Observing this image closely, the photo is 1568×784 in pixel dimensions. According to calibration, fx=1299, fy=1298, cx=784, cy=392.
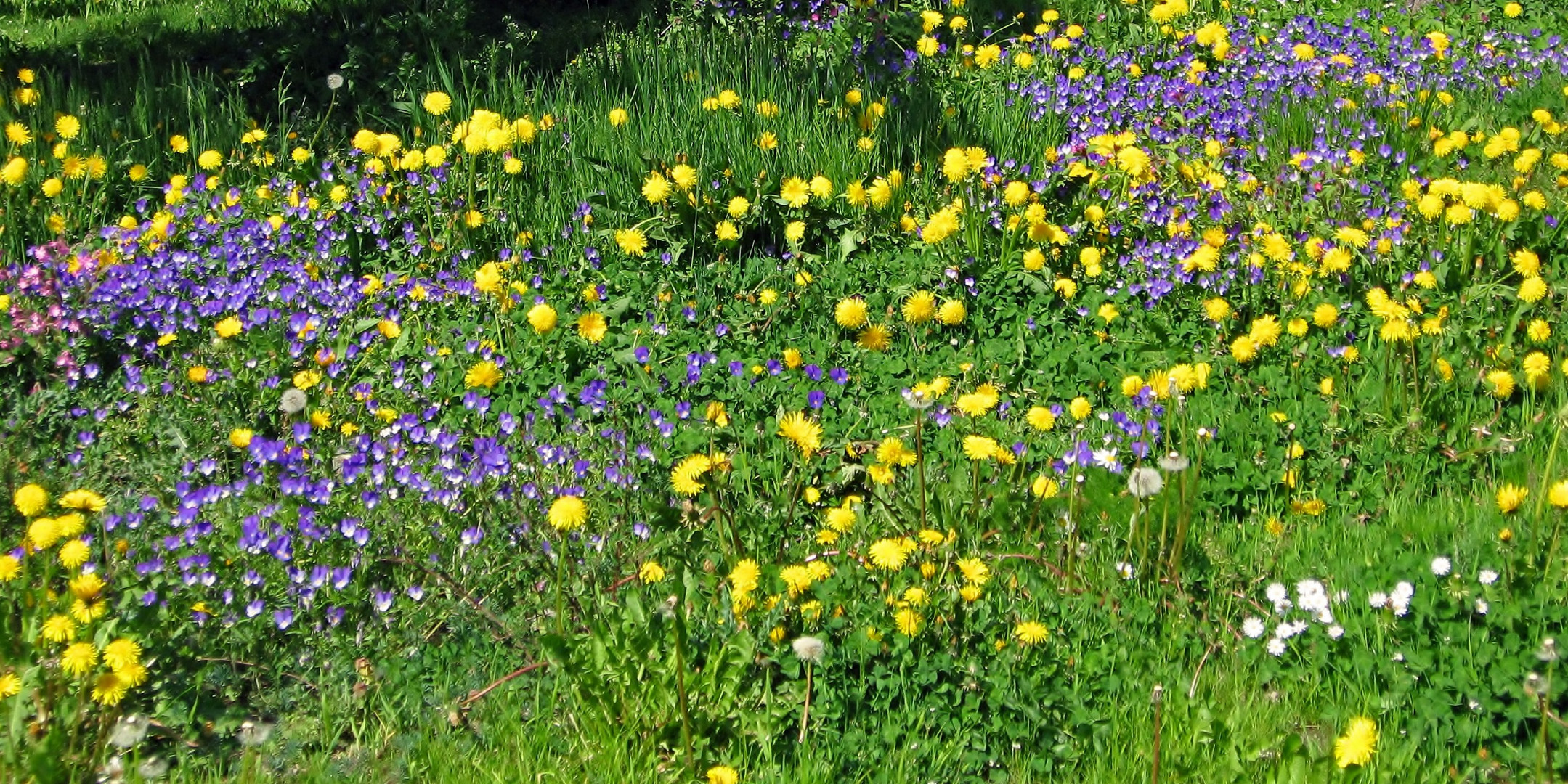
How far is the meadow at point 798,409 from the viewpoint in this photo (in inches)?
99.9

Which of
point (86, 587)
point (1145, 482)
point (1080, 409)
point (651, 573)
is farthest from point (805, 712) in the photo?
point (86, 587)

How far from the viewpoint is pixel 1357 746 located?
→ 2236 mm

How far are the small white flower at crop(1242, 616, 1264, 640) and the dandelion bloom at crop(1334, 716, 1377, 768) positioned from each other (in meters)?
0.38

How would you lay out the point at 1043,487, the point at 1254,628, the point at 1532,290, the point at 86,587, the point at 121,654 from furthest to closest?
the point at 1532,290
the point at 1043,487
the point at 1254,628
the point at 86,587
the point at 121,654

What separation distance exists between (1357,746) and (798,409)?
181 cm

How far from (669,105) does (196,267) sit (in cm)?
176

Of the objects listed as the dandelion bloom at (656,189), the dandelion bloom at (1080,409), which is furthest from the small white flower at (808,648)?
the dandelion bloom at (656,189)

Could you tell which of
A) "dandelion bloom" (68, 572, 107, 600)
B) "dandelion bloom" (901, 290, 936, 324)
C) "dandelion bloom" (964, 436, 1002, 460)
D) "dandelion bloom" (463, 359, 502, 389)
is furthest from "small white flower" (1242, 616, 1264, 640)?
"dandelion bloom" (68, 572, 107, 600)

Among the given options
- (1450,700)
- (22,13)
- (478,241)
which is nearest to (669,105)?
(478,241)

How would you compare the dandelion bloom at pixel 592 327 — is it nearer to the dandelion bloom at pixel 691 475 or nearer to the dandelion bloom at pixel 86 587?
the dandelion bloom at pixel 691 475

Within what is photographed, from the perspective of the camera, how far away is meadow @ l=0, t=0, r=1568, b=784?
2.54 m

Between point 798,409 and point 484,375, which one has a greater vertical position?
point 484,375

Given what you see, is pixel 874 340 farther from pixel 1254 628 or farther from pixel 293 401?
pixel 293 401

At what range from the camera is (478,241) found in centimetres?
456
